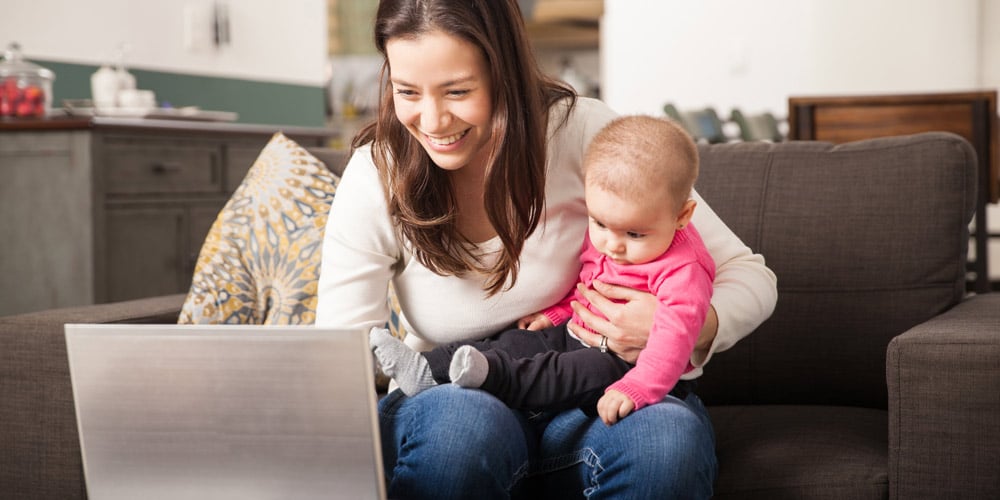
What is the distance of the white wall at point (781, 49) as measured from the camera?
6.24 metres

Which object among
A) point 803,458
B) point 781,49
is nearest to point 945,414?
point 803,458

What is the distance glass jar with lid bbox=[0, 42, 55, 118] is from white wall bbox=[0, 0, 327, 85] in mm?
309

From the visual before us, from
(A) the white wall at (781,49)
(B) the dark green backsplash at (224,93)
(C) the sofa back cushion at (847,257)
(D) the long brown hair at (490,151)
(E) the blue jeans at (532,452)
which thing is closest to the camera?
(E) the blue jeans at (532,452)

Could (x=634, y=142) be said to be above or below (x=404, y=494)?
above

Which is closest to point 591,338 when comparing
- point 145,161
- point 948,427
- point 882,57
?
point 948,427

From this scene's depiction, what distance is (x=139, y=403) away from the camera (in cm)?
114

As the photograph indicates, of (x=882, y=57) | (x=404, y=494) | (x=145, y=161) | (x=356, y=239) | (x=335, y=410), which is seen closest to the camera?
(x=335, y=410)

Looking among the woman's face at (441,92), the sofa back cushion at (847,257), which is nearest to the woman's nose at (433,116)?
the woman's face at (441,92)

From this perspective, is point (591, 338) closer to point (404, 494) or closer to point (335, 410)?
point (404, 494)

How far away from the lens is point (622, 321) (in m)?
1.44

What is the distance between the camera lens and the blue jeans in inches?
51.8

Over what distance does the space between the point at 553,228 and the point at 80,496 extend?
81 cm

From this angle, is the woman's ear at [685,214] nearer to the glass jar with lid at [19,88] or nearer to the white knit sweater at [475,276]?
the white knit sweater at [475,276]

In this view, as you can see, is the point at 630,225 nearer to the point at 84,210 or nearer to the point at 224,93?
the point at 84,210
